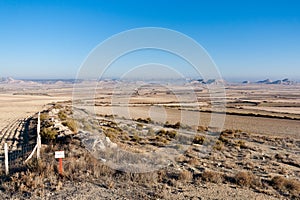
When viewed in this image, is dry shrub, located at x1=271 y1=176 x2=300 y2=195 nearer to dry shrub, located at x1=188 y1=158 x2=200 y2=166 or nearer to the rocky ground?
the rocky ground

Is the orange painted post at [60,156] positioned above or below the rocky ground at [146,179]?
above

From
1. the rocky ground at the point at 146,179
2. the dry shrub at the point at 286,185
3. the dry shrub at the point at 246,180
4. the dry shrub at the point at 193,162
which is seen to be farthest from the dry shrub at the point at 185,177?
the dry shrub at the point at 286,185

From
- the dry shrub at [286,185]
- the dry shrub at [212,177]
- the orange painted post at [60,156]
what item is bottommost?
the dry shrub at [286,185]

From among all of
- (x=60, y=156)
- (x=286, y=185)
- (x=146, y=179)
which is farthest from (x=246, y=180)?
(x=60, y=156)

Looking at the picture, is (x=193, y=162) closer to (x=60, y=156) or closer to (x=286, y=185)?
(x=286, y=185)

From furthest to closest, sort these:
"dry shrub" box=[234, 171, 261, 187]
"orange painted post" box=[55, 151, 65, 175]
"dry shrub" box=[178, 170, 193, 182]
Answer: "dry shrub" box=[178, 170, 193, 182], "dry shrub" box=[234, 171, 261, 187], "orange painted post" box=[55, 151, 65, 175]

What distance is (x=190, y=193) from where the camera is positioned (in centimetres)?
694

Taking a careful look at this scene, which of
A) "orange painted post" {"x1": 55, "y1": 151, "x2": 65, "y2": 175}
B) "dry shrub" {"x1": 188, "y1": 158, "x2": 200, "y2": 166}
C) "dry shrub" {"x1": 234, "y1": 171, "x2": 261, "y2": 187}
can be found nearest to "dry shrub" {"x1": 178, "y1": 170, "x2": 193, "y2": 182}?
"dry shrub" {"x1": 234, "y1": 171, "x2": 261, "y2": 187}

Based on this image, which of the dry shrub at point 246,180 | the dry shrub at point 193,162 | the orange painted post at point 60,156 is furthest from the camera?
the dry shrub at point 193,162

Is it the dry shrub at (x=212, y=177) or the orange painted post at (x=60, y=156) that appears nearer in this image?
the orange painted post at (x=60, y=156)

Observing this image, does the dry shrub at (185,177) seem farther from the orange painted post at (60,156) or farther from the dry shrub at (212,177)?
the orange painted post at (60,156)

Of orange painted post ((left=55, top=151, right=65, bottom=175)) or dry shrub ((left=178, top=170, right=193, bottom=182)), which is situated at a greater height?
orange painted post ((left=55, top=151, right=65, bottom=175))

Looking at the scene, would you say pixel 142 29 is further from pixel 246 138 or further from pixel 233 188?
pixel 246 138

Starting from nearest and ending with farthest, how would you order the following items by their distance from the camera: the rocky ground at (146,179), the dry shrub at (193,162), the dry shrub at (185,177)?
the rocky ground at (146,179) → the dry shrub at (185,177) → the dry shrub at (193,162)
